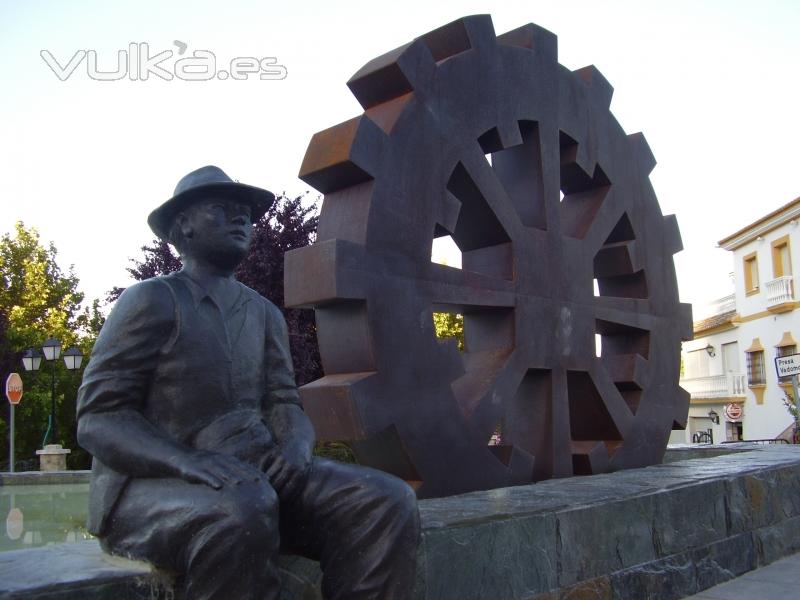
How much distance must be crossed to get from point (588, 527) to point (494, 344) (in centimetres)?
162

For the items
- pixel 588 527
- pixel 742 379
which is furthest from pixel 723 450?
pixel 742 379

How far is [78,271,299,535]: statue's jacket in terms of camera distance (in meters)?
2.42

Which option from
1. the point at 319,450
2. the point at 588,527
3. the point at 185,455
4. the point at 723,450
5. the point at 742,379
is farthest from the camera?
the point at 742,379

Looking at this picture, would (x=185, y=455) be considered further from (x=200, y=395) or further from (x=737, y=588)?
(x=737, y=588)

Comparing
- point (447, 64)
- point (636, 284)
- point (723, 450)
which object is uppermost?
point (447, 64)

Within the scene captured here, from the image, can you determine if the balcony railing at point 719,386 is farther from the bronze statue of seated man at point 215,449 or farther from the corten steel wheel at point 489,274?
the bronze statue of seated man at point 215,449

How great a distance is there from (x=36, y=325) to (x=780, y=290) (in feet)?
87.6

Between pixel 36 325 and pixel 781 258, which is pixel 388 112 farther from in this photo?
pixel 36 325

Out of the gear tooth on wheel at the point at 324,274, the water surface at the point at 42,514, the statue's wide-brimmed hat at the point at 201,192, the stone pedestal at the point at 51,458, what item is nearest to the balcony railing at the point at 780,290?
the stone pedestal at the point at 51,458

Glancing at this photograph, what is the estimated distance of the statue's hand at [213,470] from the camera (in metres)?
2.20

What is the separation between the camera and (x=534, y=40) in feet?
19.5

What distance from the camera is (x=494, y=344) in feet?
17.6

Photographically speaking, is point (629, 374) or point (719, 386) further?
point (719, 386)

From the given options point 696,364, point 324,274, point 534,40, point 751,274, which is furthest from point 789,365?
point 696,364
